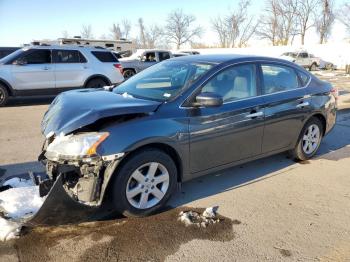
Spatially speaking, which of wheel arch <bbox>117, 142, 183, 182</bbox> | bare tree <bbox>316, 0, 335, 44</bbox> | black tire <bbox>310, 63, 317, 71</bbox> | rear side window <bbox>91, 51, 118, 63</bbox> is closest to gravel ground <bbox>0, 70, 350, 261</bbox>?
wheel arch <bbox>117, 142, 183, 182</bbox>

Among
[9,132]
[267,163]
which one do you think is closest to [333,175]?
[267,163]

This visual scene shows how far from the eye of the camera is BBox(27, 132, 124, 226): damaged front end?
3.44 meters

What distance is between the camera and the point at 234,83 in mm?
4695

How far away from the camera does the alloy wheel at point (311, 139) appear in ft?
19.0

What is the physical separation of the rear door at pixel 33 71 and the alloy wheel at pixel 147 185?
8.56 metres

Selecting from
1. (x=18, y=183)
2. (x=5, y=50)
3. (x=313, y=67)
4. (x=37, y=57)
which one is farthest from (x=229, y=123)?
(x=313, y=67)

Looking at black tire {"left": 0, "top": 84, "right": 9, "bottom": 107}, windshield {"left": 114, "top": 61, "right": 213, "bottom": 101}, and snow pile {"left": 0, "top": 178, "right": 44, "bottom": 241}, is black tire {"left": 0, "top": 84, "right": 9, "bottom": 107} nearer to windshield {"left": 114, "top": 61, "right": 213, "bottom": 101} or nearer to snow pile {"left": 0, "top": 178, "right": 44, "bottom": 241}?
windshield {"left": 114, "top": 61, "right": 213, "bottom": 101}

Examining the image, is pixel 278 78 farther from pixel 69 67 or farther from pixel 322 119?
pixel 69 67

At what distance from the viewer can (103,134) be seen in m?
3.58

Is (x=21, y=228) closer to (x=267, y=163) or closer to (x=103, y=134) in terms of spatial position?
(x=103, y=134)

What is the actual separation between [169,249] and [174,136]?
46.3 inches

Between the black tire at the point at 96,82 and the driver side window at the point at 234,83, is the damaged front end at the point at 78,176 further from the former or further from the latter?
the black tire at the point at 96,82

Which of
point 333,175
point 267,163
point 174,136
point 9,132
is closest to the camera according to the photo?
point 174,136

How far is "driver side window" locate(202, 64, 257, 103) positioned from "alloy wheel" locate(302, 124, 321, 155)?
57.8 inches
